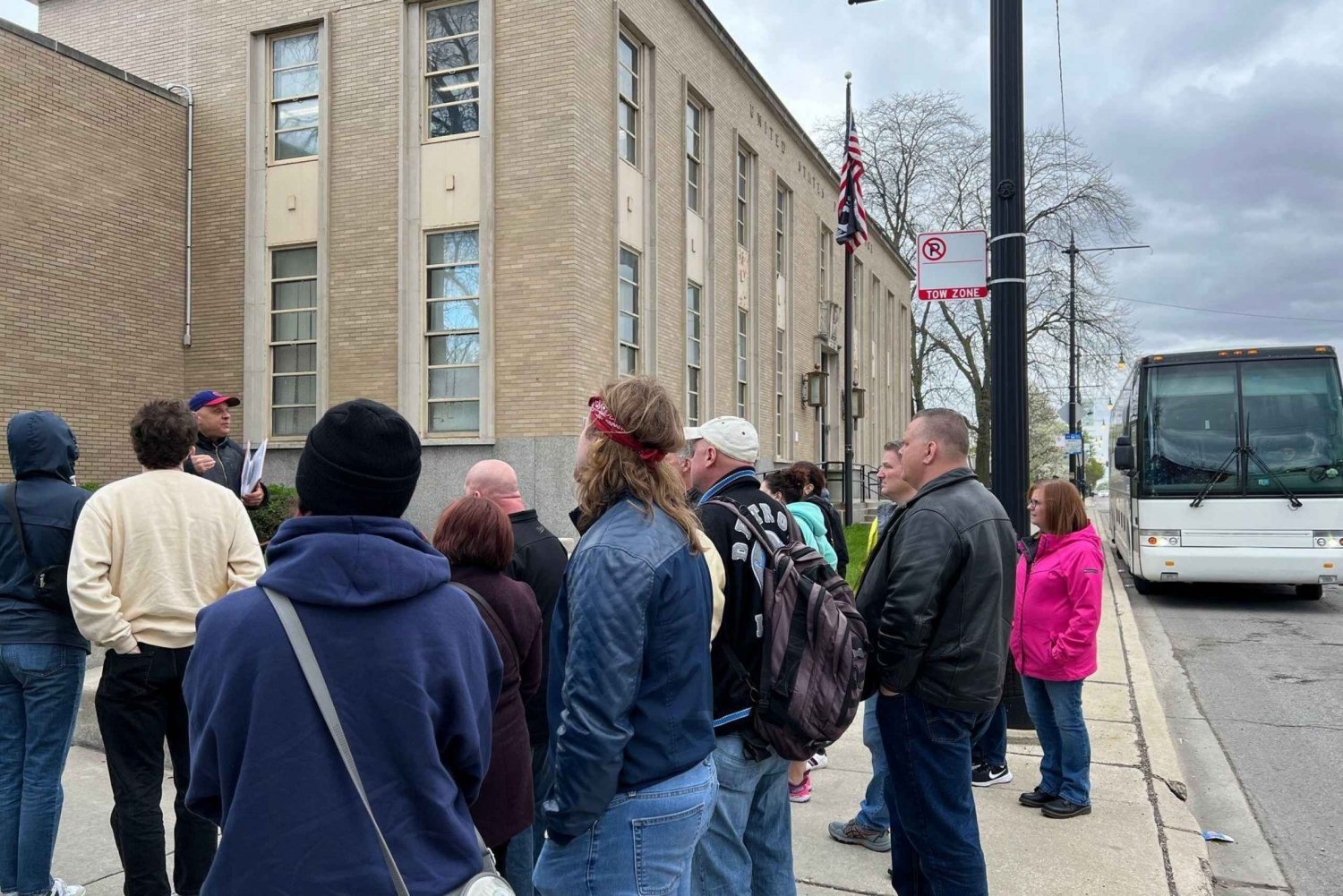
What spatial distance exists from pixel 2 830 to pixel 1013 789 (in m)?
5.02

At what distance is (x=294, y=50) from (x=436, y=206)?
408 centimetres

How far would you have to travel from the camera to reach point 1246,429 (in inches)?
520

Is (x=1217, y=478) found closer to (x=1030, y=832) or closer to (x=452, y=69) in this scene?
(x=1030, y=832)

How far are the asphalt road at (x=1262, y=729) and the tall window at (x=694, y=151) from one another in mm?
11537

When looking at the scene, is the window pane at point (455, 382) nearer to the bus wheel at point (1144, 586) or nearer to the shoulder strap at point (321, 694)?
the bus wheel at point (1144, 586)

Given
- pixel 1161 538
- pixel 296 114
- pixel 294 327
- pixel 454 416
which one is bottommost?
pixel 1161 538

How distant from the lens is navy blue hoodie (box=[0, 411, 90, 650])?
385 centimetres

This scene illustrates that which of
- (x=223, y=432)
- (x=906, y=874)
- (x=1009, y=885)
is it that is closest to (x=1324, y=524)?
(x=1009, y=885)

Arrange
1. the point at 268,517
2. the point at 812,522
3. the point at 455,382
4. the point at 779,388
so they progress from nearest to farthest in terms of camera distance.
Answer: the point at 812,522 < the point at 268,517 < the point at 455,382 < the point at 779,388

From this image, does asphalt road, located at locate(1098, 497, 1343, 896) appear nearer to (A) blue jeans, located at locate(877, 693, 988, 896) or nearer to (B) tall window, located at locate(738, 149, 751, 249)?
(A) blue jeans, located at locate(877, 693, 988, 896)

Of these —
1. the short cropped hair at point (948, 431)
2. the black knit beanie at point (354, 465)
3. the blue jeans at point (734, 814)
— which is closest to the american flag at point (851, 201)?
the short cropped hair at point (948, 431)

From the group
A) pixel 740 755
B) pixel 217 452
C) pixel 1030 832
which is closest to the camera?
pixel 740 755

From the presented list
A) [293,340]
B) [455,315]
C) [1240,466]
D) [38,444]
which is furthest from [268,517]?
[1240,466]

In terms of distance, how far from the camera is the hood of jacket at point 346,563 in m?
1.76
